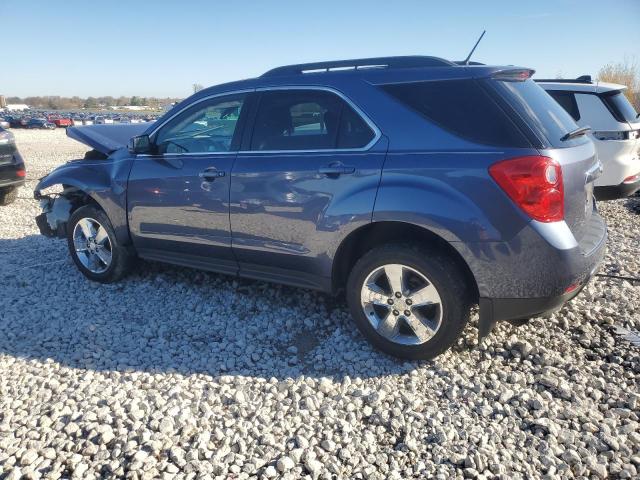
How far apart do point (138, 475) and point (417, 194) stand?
2116 mm

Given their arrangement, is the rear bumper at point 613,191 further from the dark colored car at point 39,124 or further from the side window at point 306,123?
the dark colored car at point 39,124

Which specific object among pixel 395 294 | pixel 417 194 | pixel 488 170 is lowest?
pixel 395 294

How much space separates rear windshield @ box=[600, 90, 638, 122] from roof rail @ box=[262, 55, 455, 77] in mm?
4604

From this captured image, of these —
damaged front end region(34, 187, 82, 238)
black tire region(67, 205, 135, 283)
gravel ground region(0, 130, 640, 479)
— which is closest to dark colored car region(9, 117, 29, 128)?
damaged front end region(34, 187, 82, 238)

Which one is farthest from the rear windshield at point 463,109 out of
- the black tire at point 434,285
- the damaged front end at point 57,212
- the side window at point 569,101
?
the side window at point 569,101

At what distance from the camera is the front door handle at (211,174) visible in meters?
3.85

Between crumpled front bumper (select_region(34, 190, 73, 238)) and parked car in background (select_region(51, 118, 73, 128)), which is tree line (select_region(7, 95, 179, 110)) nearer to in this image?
parked car in background (select_region(51, 118, 73, 128))

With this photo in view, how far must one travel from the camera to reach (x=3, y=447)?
2.57 m

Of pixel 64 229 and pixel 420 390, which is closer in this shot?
pixel 420 390

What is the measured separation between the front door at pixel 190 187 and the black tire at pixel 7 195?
5.72m

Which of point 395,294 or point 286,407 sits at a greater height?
point 395,294

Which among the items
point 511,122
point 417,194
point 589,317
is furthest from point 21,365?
point 589,317

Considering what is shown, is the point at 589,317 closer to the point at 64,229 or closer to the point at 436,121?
the point at 436,121

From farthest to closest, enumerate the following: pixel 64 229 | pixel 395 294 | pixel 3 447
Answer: pixel 64 229 < pixel 395 294 < pixel 3 447
